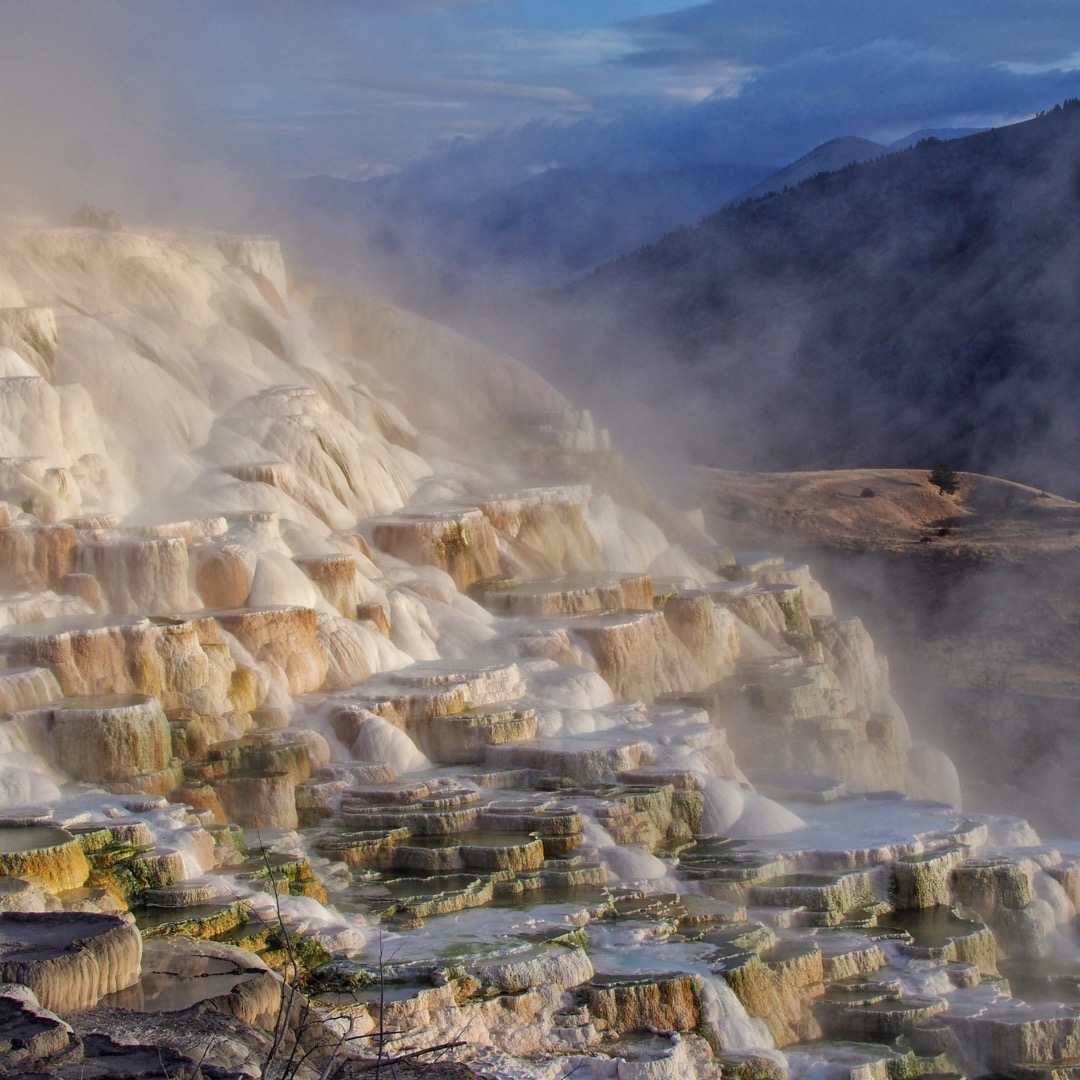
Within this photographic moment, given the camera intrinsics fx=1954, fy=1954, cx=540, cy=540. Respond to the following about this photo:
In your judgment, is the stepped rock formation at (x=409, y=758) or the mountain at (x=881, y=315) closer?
the stepped rock formation at (x=409, y=758)

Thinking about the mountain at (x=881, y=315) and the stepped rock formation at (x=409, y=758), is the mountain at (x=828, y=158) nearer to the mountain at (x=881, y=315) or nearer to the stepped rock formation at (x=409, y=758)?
the mountain at (x=881, y=315)

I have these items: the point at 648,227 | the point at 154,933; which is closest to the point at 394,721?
the point at 154,933

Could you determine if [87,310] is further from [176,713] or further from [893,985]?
[893,985]

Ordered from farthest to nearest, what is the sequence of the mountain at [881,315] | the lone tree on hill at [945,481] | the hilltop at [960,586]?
1. the mountain at [881,315]
2. the lone tree on hill at [945,481]
3. the hilltop at [960,586]

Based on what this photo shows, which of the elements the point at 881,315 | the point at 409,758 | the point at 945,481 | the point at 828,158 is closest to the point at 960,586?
the point at 945,481

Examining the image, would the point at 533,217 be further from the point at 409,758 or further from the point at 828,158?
the point at 409,758

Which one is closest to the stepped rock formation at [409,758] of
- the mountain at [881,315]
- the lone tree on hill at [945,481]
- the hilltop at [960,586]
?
the hilltop at [960,586]

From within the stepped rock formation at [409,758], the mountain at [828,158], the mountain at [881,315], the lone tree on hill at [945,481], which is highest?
the mountain at [828,158]
